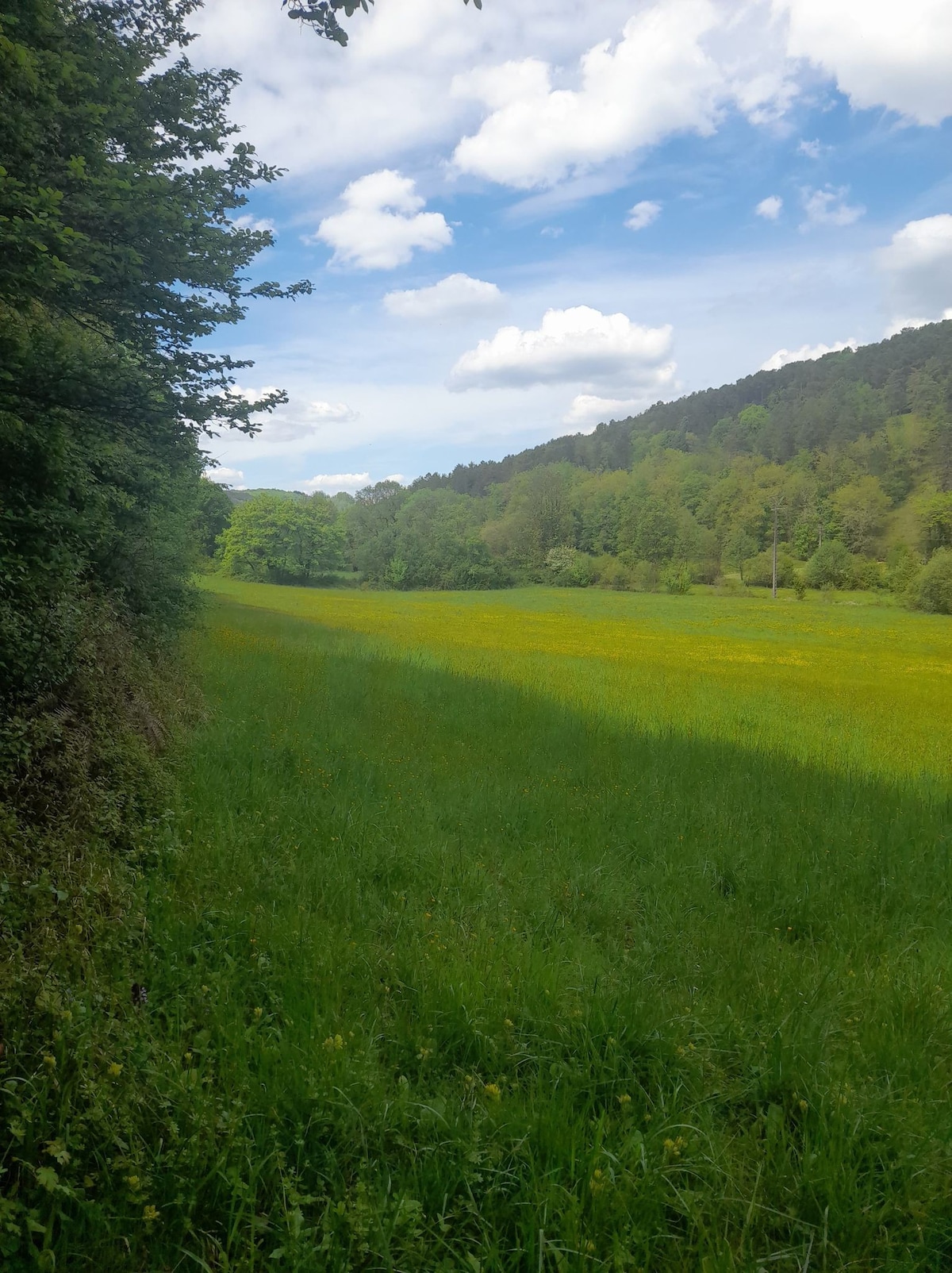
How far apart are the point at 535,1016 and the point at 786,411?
12733cm

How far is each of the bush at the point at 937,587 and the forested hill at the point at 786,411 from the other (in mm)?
57219

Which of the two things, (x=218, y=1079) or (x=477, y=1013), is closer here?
(x=218, y=1079)

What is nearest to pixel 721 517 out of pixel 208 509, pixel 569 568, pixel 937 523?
pixel 569 568

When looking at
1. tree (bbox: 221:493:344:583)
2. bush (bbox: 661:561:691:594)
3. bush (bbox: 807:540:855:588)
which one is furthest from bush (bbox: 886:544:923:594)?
tree (bbox: 221:493:344:583)

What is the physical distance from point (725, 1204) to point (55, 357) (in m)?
6.78

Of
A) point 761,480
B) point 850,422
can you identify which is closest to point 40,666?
point 761,480

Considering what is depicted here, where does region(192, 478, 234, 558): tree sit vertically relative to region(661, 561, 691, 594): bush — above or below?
above

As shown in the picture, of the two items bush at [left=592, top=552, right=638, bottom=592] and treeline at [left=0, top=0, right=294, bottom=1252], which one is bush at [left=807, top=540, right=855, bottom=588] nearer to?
bush at [left=592, top=552, right=638, bottom=592]

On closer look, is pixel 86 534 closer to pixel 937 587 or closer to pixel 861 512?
pixel 937 587

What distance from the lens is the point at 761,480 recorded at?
3583 inches

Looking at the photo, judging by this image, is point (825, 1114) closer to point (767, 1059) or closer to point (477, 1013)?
point (767, 1059)

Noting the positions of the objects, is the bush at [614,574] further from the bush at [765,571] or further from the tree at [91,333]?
the tree at [91,333]

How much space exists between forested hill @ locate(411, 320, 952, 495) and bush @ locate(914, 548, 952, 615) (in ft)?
188

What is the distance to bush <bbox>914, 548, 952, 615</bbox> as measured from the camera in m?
42.1
